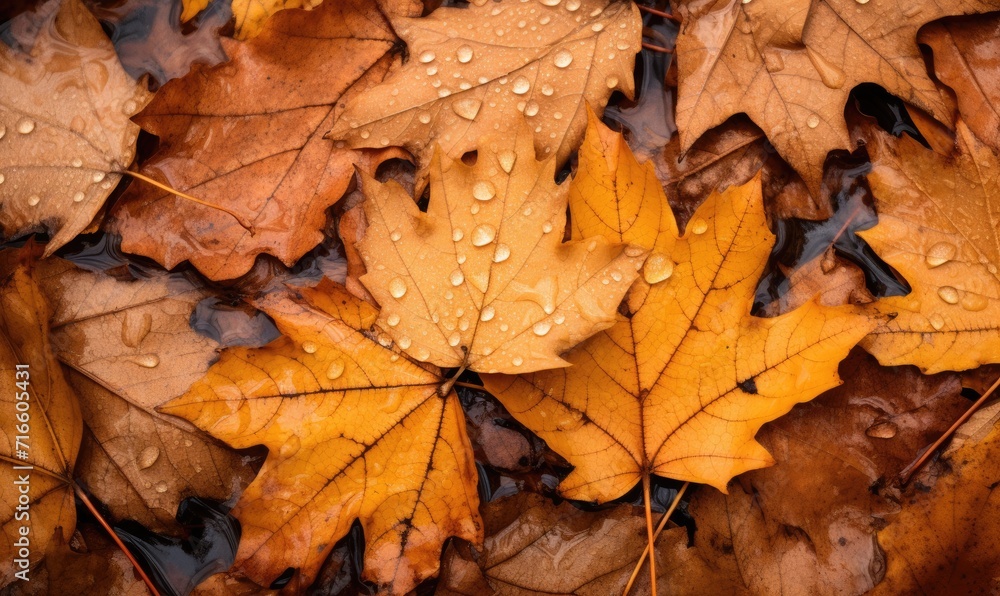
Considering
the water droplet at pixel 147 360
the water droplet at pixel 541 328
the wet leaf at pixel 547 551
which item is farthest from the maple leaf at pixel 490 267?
the water droplet at pixel 147 360

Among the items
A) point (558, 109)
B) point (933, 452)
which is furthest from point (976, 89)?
point (558, 109)

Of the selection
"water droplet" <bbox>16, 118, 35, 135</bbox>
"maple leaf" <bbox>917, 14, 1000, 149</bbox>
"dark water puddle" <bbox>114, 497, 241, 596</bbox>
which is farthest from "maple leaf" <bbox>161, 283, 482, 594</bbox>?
"maple leaf" <bbox>917, 14, 1000, 149</bbox>

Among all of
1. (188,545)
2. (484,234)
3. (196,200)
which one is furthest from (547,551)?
(196,200)

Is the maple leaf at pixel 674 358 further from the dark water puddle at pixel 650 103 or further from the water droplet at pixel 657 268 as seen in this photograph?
the dark water puddle at pixel 650 103

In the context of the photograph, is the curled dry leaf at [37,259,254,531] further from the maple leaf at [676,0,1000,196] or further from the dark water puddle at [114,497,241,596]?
the maple leaf at [676,0,1000,196]

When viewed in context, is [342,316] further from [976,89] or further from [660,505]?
[976,89]

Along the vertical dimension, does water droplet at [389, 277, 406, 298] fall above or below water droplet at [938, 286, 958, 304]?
above
